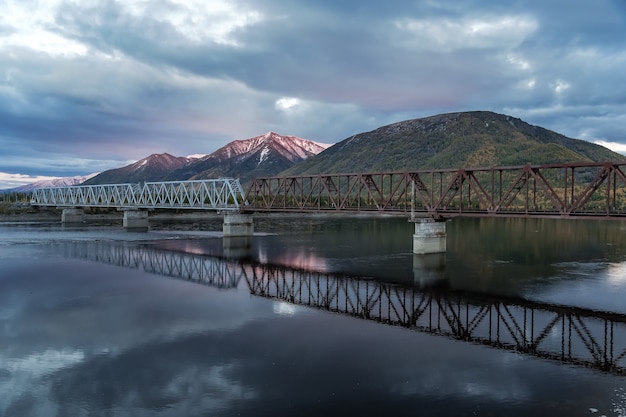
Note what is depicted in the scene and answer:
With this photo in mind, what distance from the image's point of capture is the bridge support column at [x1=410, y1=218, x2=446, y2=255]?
63688mm

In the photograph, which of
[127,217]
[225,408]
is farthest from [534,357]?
[127,217]

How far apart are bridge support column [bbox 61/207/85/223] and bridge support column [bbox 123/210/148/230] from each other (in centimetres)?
4023

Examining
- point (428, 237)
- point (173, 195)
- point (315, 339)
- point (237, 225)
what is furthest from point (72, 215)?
point (315, 339)

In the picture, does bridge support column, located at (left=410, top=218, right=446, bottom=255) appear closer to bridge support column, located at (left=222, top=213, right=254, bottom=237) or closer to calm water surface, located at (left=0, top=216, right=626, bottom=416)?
calm water surface, located at (left=0, top=216, right=626, bottom=416)

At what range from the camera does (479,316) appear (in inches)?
1293

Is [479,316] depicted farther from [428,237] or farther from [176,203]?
[176,203]

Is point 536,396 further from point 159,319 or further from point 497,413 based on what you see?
point 159,319

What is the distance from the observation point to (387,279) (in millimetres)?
46938

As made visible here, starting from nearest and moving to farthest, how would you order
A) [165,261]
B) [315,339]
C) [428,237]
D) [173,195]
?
[315,339]
[165,261]
[428,237]
[173,195]

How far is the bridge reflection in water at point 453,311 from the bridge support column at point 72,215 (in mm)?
120316

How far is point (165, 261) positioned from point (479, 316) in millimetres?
42959

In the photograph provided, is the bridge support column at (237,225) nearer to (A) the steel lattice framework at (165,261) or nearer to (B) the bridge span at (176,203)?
(B) the bridge span at (176,203)

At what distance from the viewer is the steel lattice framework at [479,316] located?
25.8 meters

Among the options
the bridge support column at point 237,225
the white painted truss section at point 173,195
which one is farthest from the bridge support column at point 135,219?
the bridge support column at point 237,225
